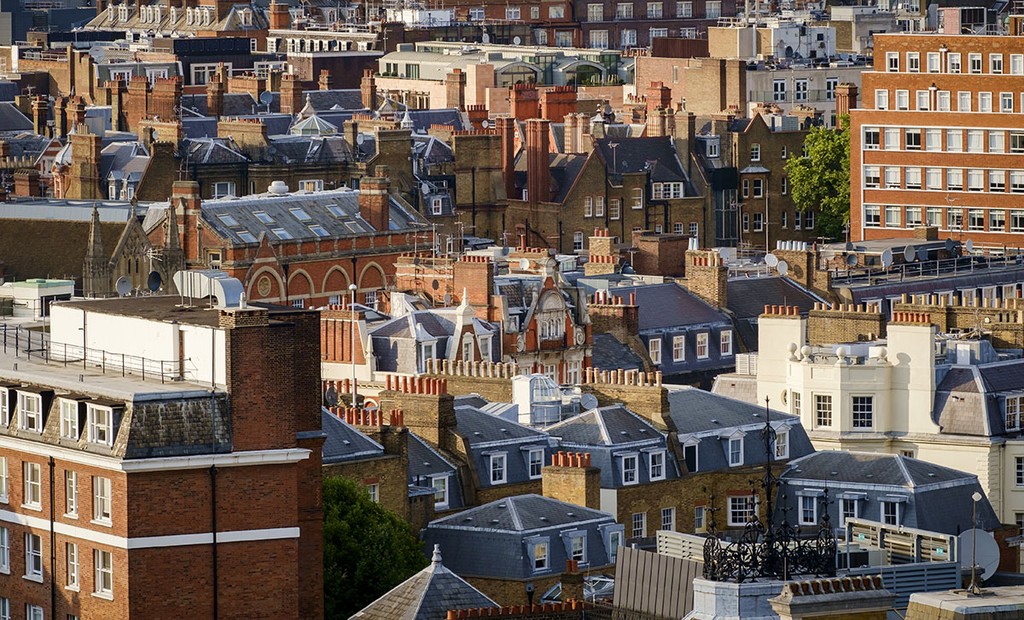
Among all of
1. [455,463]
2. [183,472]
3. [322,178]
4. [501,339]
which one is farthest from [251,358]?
[322,178]

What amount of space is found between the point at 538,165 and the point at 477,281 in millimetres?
43954

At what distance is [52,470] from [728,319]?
5967 cm

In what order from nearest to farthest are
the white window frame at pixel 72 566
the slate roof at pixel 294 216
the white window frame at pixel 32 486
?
the white window frame at pixel 72 566
the white window frame at pixel 32 486
the slate roof at pixel 294 216

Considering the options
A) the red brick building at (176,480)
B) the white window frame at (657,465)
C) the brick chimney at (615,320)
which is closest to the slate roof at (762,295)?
the brick chimney at (615,320)

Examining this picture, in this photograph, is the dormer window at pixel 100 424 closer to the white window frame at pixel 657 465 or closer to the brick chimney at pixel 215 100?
the white window frame at pixel 657 465

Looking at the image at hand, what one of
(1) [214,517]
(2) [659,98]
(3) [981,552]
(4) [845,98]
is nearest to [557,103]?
(2) [659,98]

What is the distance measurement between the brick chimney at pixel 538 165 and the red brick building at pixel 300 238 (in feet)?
63.0

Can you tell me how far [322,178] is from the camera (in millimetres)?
169750

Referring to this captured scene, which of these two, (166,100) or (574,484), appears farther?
(166,100)

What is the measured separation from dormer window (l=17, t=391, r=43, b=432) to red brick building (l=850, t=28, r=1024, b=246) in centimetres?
9960

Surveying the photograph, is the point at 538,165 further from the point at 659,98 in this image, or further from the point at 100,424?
the point at 100,424

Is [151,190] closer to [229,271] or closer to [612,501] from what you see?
[229,271]

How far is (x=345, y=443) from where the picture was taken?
3679 inches

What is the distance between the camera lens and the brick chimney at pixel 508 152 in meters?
173
